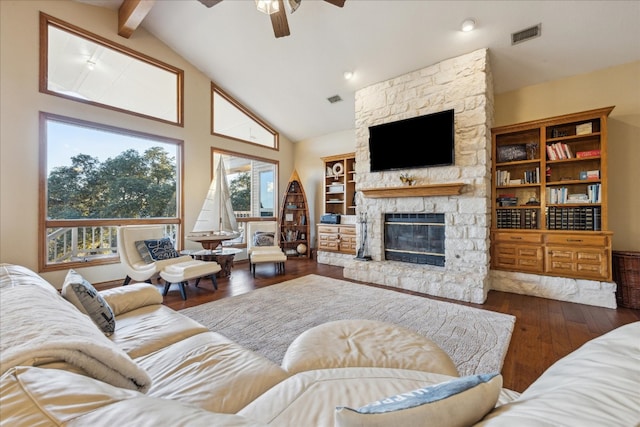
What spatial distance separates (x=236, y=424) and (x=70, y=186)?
15.8ft

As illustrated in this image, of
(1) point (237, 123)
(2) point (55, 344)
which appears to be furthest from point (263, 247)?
(2) point (55, 344)

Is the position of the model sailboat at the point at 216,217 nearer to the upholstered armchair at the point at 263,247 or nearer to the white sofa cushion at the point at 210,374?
the upholstered armchair at the point at 263,247

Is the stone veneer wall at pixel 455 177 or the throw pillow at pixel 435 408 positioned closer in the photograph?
the throw pillow at pixel 435 408

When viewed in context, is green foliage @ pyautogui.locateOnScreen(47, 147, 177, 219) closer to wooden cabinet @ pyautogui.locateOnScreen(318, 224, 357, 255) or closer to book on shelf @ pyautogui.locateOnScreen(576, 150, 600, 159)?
wooden cabinet @ pyautogui.locateOnScreen(318, 224, 357, 255)

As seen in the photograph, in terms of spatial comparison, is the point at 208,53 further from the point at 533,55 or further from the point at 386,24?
the point at 533,55

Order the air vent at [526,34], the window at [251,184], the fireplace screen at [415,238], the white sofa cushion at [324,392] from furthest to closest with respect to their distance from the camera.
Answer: the window at [251,184] → the fireplace screen at [415,238] → the air vent at [526,34] → the white sofa cushion at [324,392]

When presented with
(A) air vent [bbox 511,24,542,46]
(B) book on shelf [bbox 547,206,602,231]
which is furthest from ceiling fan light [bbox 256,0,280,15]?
(B) book on shelf [bbox 547,206,602,231]

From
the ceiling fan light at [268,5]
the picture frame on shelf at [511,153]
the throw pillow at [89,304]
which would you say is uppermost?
the ceiling fan light at [268,5]

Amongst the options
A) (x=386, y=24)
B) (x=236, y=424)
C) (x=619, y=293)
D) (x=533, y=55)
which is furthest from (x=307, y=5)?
(x=619, y=293)

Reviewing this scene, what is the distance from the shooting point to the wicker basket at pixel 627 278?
3020mm

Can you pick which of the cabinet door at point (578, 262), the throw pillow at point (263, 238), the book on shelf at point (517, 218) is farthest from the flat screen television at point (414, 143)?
the throw pillow at point (263, 238)

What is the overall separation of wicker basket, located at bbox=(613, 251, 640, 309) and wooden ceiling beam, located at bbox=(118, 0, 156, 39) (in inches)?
264

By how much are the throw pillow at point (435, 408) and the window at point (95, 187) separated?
4.76m

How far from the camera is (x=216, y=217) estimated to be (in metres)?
4.39
